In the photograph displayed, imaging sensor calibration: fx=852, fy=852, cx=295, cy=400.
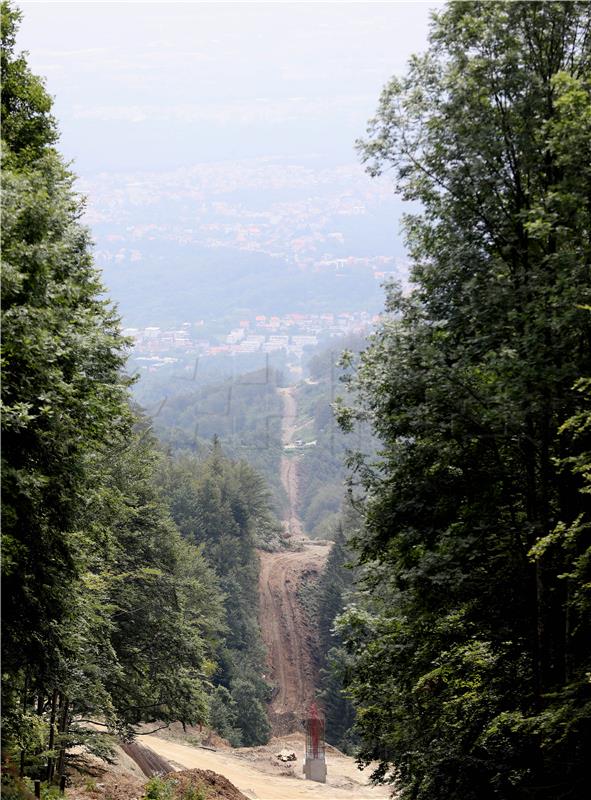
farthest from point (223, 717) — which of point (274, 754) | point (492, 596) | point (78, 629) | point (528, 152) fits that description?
point (528, 152)

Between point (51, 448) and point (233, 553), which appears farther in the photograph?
point (233, 553)

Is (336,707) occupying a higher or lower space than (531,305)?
lower

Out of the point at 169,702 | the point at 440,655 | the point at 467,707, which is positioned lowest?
the point at 169,702

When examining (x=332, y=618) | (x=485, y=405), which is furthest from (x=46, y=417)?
(x=332, y=618)

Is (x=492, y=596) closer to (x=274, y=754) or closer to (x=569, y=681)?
(x=569, y=681)

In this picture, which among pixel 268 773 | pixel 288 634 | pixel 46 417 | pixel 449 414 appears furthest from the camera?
pixel 288 634

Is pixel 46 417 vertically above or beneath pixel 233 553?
above

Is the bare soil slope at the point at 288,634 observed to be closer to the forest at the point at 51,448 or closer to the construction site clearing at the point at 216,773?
the construction site clearing at the point at 216,773

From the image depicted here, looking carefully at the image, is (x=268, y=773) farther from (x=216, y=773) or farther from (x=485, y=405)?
(x=485, y=405)
